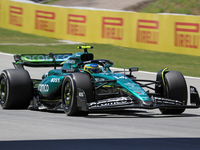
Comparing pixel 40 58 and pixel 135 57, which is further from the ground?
pixel 40 58

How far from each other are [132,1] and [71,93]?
28.8m

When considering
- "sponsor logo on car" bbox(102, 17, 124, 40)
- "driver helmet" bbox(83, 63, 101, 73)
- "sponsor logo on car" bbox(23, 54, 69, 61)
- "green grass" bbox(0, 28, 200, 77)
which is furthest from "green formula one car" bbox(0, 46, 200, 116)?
"sponsor logo on car" bbox(102, 17, 124, 40)

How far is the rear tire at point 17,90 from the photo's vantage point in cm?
1142

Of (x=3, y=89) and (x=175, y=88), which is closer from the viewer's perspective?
(x=175, y=88)

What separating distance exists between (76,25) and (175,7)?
10.5 metres

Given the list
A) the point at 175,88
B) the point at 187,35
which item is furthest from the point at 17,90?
Answer: the point at 187,35

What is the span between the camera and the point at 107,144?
22.6 feet

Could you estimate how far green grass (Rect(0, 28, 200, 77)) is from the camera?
64.3 feet

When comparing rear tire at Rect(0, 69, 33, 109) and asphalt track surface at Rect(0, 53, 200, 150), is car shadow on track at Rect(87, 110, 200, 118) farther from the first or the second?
rear tire at Rect(0, 69, 33, 109)

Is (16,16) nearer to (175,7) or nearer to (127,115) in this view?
(175,7)

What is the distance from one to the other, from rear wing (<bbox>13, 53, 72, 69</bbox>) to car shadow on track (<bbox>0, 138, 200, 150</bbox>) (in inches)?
238

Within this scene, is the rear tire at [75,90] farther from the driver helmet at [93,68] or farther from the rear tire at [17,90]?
the rear tire at [17,90]

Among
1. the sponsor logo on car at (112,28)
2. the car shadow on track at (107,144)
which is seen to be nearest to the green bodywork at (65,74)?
the car shadow on track at (107,144)

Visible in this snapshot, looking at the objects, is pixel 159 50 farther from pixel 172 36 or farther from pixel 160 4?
pixel 160 4
